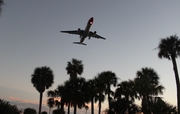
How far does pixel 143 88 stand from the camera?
28.3m

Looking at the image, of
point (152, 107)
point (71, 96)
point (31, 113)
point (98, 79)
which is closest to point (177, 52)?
point (152, 107)

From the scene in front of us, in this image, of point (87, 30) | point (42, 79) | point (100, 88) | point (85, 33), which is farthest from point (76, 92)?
point (85, 33)

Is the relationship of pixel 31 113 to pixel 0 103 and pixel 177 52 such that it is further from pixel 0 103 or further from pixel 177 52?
pixel 177 52

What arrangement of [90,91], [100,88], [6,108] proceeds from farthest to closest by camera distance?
1. [100,88]
2. [90,91]
3. [6,108]

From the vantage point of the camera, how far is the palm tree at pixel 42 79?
132 feet

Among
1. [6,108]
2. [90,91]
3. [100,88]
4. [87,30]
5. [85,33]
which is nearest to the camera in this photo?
[6,108]

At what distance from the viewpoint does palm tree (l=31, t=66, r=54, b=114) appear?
4034cm

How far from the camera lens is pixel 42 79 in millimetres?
40969

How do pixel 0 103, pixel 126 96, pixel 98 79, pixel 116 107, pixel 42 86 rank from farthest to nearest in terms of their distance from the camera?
pixel 42 86
pixel 98 79
pixel 126 96
pixel 116 107
pixel 0 103

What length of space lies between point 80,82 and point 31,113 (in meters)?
18.4

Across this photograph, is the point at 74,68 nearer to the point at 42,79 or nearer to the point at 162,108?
the point at 42,79

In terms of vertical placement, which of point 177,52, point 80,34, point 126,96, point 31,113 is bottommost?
point 31,113

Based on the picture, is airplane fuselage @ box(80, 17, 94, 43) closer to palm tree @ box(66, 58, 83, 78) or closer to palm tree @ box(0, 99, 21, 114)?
palm tree @ box(66, 58, 83, 78)

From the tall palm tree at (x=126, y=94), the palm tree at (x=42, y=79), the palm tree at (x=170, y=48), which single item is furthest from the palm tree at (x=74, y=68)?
the palm tree at (x=170, y=48)
